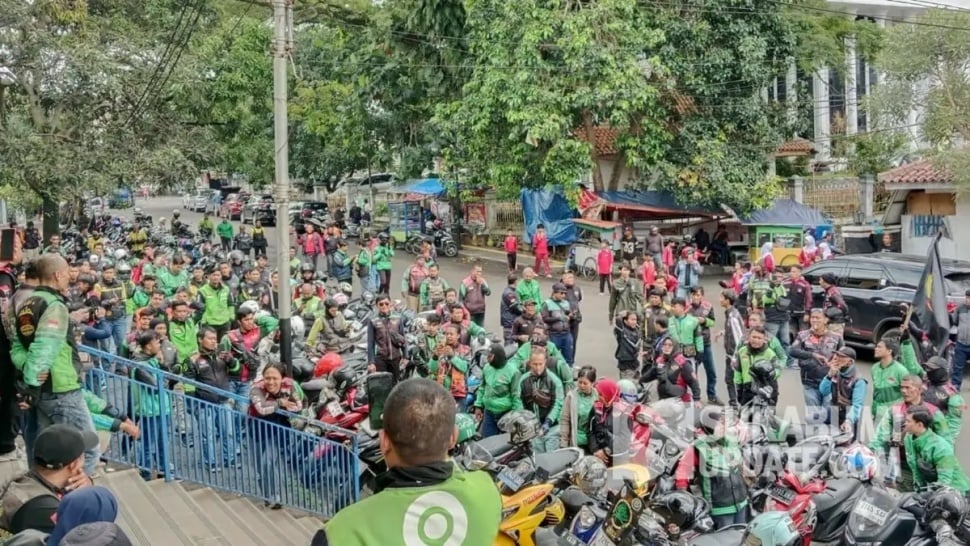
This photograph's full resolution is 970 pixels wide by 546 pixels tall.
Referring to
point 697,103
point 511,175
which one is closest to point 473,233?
point 511,175

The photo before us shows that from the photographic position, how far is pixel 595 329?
57.9ft

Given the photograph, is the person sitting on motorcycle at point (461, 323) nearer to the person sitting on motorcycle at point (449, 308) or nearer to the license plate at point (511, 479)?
the person sitting on motorcycle at point (449, 308)

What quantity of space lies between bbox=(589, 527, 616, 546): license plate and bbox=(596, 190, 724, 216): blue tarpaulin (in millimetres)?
18803

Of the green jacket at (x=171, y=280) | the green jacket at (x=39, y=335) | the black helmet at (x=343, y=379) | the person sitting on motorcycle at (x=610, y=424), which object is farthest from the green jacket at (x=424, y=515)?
the green jacket at (x=171, y=280)

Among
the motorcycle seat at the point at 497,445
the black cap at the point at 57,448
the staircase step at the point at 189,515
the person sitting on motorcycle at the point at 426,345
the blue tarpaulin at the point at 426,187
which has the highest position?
the blue tarpaulin at the point at 426,187

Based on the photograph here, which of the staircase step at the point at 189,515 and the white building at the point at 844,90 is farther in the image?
the white building at the point at 844,90

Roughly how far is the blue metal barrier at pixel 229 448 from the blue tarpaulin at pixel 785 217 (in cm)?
1834

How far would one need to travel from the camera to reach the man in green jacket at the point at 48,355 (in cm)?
563

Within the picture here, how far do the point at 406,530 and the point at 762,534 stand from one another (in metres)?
4.54

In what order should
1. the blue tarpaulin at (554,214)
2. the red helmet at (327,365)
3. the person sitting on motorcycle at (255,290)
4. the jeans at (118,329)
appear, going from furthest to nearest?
the blue tarpaulin at (554,214) → the person sitting on motorcycle at (255,290) → the jeans at (118,329) → the red helmet at (327,365)

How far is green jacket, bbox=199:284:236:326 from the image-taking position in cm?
1286

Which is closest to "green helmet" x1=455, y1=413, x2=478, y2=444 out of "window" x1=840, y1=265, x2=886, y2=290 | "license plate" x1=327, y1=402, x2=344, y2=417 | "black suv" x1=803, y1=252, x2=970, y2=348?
"license plate" x1=327, y1=402, x2=344, y2=417

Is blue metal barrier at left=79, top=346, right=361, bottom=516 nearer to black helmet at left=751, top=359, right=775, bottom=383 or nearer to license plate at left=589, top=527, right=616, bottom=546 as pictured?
license plate at left=589, top=527, right=616, bottom=546

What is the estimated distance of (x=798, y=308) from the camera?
13.5m
